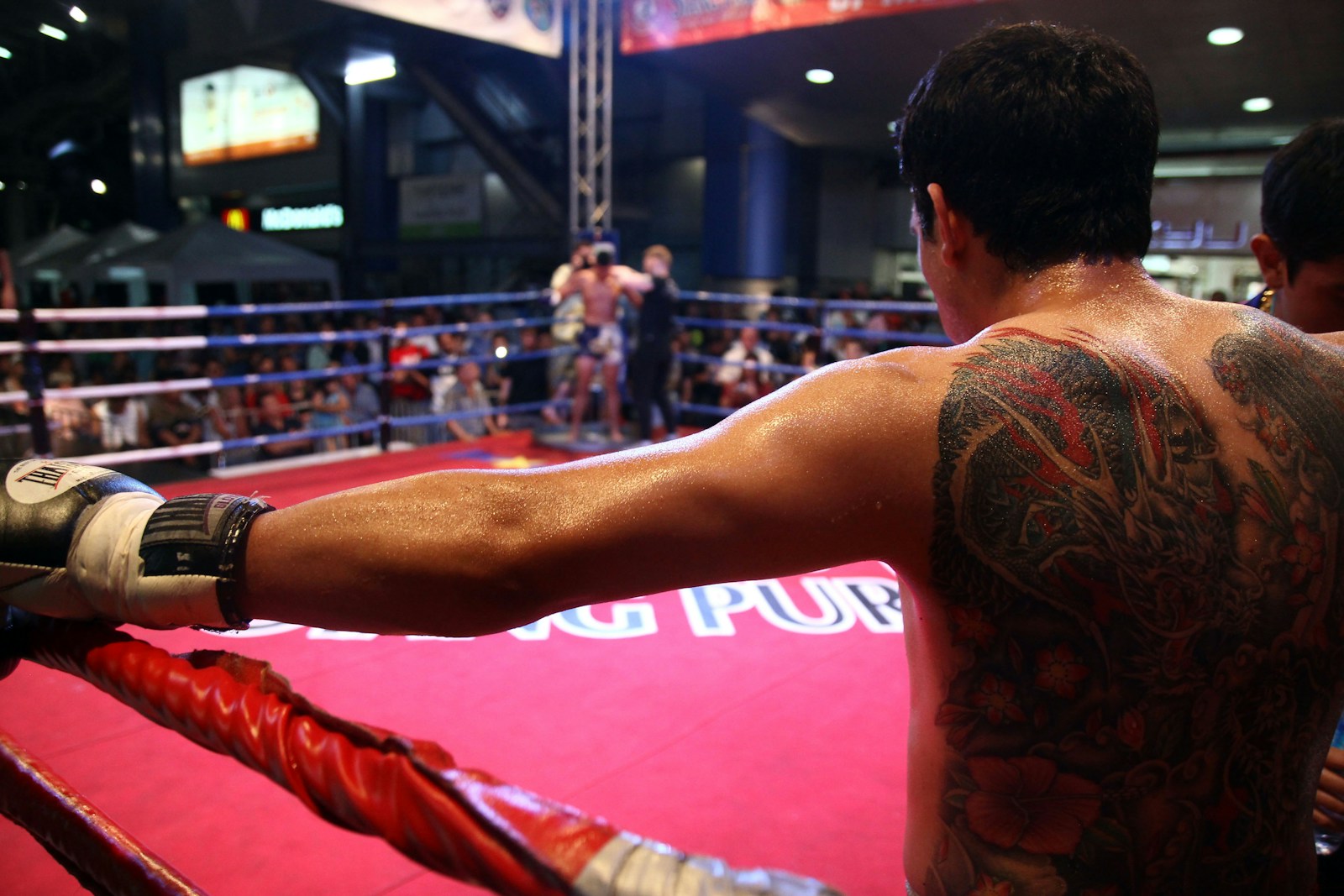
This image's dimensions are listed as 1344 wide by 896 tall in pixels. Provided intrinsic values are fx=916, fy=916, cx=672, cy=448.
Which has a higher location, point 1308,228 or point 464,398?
point 1308,228

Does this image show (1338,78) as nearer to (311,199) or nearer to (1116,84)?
(1116,84)

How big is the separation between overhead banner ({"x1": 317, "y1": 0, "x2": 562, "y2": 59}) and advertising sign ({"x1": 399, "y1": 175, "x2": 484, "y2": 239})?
611cm

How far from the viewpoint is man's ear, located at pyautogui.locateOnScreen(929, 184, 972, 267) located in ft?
2.80

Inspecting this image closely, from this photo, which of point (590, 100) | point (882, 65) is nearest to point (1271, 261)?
point (590, 100)

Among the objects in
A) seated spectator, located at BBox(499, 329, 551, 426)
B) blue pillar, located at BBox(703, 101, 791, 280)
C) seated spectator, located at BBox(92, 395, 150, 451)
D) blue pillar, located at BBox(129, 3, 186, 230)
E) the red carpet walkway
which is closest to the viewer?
the red carpet walkway

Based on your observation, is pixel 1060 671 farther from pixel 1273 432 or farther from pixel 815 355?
pixel 815 355

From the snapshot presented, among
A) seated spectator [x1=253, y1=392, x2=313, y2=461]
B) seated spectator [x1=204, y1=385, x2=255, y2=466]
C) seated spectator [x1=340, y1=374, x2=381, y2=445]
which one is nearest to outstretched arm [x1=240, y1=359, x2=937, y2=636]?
seated spectator [x1=204, y1=385, x2=255, y2=466]

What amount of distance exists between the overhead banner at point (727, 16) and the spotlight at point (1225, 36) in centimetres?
198

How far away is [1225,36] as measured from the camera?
7.11 meters

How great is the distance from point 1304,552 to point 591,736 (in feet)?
6.14

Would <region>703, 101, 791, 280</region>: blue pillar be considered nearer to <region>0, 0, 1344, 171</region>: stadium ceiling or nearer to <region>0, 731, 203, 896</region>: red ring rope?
<region>0, 0, 1344, 171</region>: stadium ceiling

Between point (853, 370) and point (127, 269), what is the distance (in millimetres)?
11101

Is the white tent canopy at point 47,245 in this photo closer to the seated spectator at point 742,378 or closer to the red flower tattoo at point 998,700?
the seated spectator at point 742,378

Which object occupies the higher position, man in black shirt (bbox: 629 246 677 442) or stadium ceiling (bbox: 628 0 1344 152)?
stadium ceiling (bbox: 628 0 1344 152)
